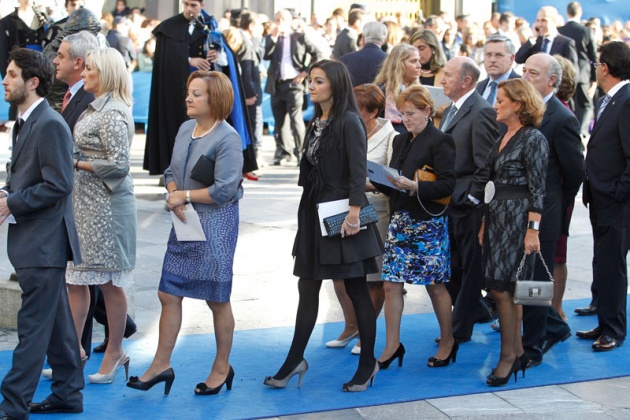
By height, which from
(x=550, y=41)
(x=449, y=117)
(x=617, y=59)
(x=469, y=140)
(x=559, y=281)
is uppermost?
(x=617, y=59)

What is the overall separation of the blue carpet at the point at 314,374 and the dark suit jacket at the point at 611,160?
898 mm

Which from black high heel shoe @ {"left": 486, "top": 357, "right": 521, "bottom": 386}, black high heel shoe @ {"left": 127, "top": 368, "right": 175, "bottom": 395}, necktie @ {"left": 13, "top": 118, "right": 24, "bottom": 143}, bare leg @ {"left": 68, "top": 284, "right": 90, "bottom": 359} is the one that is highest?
necktie @ {"left": 13, "top": 118, "right": 24, "bottom": 143}

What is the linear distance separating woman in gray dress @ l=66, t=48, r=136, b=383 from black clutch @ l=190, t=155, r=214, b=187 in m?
0.44

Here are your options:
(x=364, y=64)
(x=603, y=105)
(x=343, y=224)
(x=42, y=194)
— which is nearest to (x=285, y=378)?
(x=343, y=224)

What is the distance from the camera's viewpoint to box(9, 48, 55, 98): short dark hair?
5336 millimetres

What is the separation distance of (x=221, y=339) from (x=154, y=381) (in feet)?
1.35

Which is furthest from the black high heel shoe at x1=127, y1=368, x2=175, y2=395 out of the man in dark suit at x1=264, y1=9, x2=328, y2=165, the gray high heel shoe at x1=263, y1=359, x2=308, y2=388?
the man in dark suit at x1=264, y1=9, x2=328, y2=165

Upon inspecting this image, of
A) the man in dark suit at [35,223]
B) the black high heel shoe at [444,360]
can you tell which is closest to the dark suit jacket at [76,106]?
the man in dark suit at [35,223]

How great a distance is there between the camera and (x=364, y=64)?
33.4ft

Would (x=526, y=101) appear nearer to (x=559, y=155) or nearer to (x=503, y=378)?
(x=559, y=155)

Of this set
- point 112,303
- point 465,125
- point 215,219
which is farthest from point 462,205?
point 112,303

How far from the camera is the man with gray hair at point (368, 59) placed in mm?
10148

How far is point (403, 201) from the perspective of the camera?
6.44 meters

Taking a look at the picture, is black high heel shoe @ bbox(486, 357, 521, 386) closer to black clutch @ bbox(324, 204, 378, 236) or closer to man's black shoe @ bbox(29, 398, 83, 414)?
black clutch @ bbox(324, 204, 378, 236)
